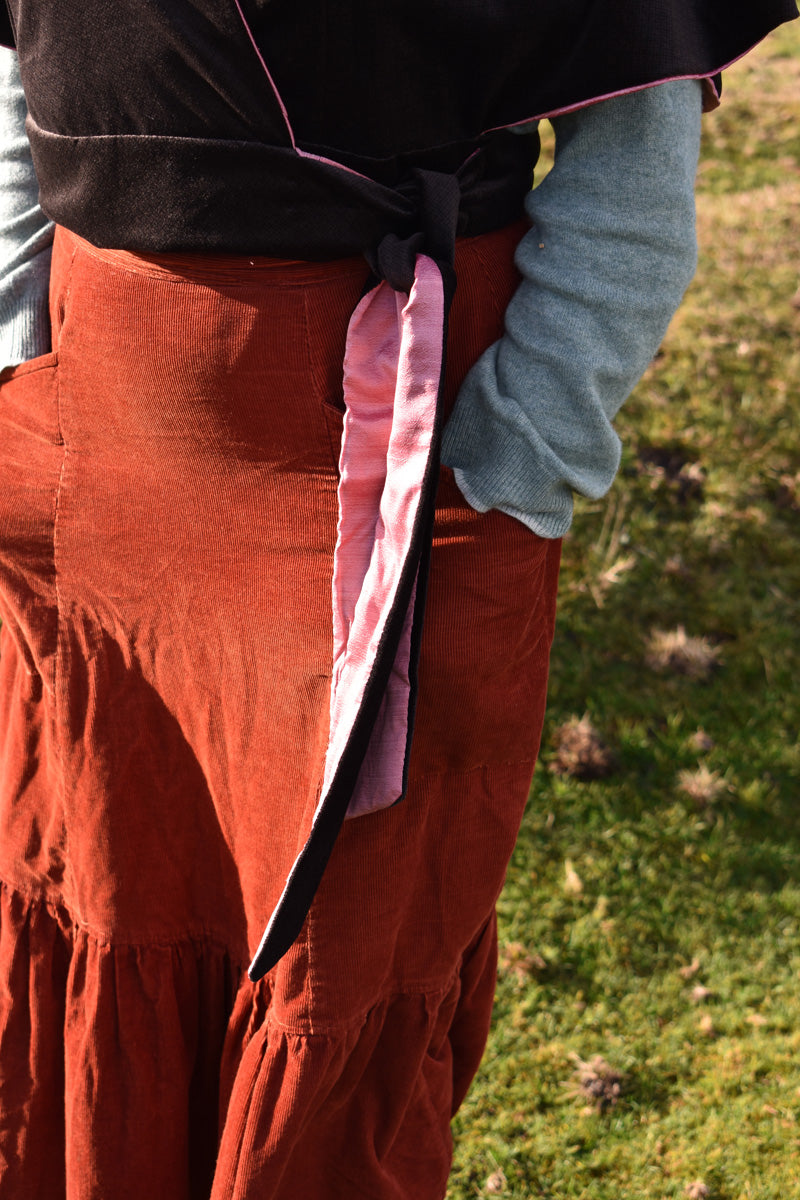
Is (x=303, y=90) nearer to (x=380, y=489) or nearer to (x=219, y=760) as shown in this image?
(x=380, y=489)

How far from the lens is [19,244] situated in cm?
161

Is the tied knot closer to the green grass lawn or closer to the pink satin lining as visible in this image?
the pink satin lining

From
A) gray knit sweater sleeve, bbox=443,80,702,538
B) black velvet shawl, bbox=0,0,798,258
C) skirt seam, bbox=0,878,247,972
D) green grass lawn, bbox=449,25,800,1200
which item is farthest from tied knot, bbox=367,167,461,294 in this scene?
green grass lawn, bbox=449,25,800,1200

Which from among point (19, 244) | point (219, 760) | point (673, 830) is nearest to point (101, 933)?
point (219, 760)

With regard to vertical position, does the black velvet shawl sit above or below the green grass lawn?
above

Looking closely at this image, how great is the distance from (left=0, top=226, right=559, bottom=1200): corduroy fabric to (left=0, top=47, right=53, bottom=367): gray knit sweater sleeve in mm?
73

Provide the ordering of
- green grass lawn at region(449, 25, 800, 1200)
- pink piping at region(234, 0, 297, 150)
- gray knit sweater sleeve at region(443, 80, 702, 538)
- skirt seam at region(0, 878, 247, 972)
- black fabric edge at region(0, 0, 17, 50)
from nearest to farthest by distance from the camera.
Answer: pink piping at region(234, 0, 297, 150) → gray knit sweater sleeve at region(443, 80, 702, 538) → black fabric edge at region(0, 0, 17, 50) → skirt seam at region(0, 878, 247, 972) → green grass lawn at region(449, 25, 800, 1200)

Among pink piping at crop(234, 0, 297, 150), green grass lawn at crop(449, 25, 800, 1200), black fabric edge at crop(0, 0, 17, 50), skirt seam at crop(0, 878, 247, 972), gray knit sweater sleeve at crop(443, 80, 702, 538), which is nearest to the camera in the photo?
pink piping at crop(234, 0, 297, 150)

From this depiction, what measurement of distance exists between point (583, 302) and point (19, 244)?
0.81 meters

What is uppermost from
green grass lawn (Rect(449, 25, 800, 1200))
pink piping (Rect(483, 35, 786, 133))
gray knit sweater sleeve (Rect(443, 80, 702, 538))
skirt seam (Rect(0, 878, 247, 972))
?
pink piping (Rect(483, 35, 786, 133))

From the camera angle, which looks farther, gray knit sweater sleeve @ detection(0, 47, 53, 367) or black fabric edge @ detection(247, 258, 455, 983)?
gray knit sweater sleeve @ detection(0, 47, 53, 367)

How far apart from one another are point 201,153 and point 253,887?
1.00 metres

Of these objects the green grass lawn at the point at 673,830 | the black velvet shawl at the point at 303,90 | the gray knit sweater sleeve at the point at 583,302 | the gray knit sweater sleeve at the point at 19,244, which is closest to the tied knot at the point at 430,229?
the black velvet shawl at the point at 303,90

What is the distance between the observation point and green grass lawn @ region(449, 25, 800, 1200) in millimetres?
2387
